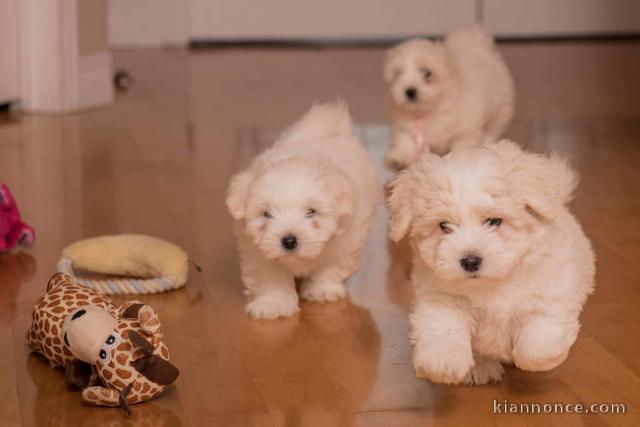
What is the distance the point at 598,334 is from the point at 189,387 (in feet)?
3.37

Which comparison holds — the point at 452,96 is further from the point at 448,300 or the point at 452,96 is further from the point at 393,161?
the point at 448,300

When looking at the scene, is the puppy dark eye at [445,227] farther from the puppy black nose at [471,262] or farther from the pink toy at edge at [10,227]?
the pink toy at edge at [10,227]

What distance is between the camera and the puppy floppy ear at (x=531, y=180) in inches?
94.2

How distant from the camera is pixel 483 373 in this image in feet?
8.66

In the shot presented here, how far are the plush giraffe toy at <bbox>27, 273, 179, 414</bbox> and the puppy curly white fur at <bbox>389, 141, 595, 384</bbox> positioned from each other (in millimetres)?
553

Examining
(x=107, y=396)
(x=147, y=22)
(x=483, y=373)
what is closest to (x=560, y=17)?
(x=147, y=22)

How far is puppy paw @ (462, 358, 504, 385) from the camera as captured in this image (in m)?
2.63

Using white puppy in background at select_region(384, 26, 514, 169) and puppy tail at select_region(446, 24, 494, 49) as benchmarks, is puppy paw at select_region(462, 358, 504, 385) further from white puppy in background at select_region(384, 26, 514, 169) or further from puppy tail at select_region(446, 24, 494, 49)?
puppy tail at select_region(446, 24, 494, 49)

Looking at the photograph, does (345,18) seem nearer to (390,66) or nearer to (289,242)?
(390,66)

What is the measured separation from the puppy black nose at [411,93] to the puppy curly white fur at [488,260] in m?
2.15

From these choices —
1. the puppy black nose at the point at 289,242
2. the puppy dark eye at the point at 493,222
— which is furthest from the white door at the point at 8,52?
the puppy dark eye at the point at 493,222

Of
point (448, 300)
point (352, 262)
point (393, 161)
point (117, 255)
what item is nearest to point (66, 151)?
point (393, 161)

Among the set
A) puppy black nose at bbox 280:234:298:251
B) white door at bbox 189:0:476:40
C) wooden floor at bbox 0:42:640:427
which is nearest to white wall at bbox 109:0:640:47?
white door at bbox 189:0:476:40

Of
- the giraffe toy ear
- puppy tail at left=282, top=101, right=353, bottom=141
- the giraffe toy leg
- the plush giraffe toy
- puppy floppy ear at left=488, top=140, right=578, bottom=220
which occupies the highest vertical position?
puppy floppy ear at left=488, top=140, right=578, bottom=220
